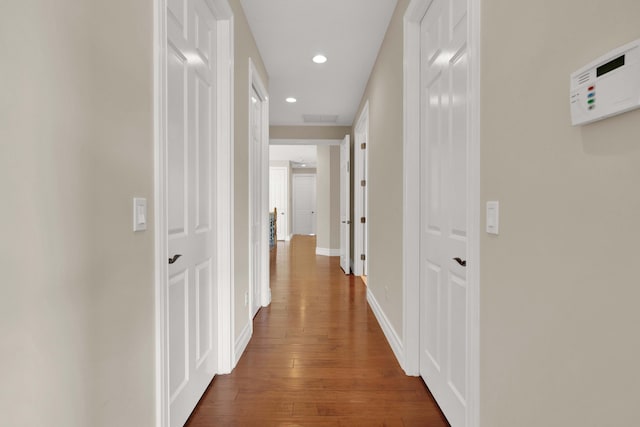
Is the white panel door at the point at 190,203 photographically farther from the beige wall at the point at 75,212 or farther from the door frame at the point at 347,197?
the door frame at the point at 347,197

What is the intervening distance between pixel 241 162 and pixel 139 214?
137 cm

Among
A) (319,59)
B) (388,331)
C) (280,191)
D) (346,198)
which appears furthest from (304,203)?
(388,331)

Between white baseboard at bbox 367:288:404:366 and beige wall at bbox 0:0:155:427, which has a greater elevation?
beige wall at bbox 0:0:155:427

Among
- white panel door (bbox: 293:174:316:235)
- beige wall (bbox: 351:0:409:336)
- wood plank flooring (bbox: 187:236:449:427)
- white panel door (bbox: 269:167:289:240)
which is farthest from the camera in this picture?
white panel door (bbox: 293:174:316:235)

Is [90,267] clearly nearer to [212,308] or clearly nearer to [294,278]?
[212,308]

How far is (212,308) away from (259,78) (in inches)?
88.2

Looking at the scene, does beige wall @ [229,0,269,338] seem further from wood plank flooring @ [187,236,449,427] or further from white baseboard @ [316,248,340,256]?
white baseboard @ [316,248,340,256]

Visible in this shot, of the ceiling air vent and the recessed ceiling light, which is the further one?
the ceiling air vent

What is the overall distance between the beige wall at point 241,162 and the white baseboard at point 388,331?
1.17 m
